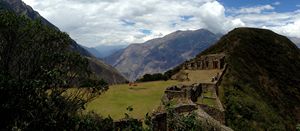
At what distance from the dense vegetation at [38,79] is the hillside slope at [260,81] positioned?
2361 centimetres

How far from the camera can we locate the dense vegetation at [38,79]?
16172 millimetres

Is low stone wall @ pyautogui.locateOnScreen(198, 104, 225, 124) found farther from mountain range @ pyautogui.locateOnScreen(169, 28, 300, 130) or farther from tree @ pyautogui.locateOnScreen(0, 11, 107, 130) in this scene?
tree @ pyautogui.locateOnScreen(0, 11, 107, 130)

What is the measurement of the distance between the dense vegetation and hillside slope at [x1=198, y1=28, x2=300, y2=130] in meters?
23.6

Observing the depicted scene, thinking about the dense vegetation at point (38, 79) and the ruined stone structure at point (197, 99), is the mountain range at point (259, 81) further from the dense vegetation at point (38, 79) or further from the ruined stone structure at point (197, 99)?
the dense vegetation at point (38, 79)

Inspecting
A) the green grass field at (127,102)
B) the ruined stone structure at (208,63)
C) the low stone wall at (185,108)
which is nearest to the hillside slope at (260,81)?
the ruined stone structure at (208,63)

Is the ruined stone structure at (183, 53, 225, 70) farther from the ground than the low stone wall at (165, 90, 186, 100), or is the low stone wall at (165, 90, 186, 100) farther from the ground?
the ruined stone structure at (183, 53, 225, 70)

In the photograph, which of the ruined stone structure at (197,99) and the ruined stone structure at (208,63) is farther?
the ruined stone structure at (208,63)

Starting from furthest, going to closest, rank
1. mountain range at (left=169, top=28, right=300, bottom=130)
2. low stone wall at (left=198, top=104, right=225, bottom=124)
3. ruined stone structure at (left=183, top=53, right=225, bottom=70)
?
1. ruined stone structure at (left=183, top=53, right=225, bottom=70)
2. mountain range at (left=169, top=28, right=300, bottom=130)
3. low stone wall at (left=198, top=104, right=225, bottom=124)

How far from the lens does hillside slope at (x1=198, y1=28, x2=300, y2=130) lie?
52312 mm

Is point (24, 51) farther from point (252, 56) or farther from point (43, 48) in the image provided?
point (252, 56)

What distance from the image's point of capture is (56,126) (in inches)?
682

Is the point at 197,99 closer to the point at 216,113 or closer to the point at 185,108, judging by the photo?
the point at 216,113

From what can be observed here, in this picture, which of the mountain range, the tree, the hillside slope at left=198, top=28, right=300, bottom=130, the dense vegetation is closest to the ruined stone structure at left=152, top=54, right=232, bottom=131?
the mountain range

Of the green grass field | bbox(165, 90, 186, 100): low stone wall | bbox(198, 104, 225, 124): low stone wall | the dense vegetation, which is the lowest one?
bbox(198, 104, 225, 124): low stone wall
